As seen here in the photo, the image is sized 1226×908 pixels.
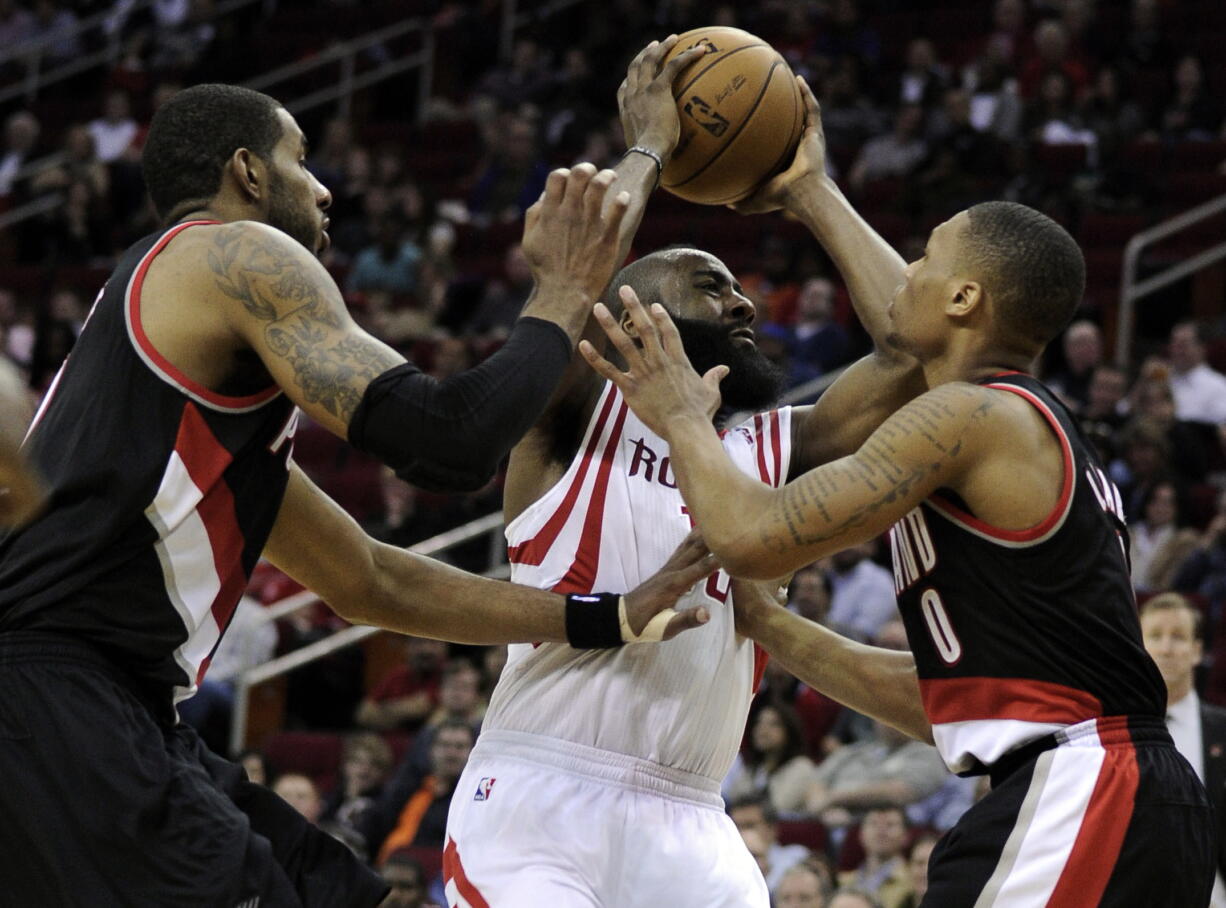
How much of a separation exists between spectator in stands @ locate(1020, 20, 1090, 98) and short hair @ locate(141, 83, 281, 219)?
35.9ft

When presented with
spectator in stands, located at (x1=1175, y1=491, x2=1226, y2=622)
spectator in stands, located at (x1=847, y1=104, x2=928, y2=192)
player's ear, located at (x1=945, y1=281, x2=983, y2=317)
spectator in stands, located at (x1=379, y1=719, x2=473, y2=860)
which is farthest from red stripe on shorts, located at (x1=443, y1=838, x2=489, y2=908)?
spectator in stands, located at (x1=847, y1=104, x2=928, y2=192)

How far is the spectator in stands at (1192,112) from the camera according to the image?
1316 centimetres

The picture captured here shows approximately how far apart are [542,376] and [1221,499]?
6.82 meters

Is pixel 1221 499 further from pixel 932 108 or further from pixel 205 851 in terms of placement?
pixel 205 851

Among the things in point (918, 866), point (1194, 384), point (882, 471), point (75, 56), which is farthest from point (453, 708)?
point (75, 56)

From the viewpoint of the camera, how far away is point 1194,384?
10602 millimetres

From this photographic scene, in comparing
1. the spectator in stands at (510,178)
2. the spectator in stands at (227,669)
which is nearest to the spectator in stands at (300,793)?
the spectator in stands at (227,669)

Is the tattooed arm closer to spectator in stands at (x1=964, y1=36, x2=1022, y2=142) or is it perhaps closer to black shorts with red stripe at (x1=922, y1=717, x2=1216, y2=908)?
black shorts with red stripe at (x1=922, y1=717, x2=1216, y2=908)

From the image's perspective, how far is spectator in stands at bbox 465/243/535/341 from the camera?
13258 mm

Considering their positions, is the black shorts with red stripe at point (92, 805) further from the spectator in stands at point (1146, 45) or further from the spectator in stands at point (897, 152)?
the spectator in stands at point (1146, 45)

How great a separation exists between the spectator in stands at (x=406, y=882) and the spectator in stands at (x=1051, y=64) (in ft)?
28.4

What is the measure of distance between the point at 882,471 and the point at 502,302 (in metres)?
9.97

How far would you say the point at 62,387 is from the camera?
3512mm

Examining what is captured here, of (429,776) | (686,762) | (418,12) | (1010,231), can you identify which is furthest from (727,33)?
(418,12)
